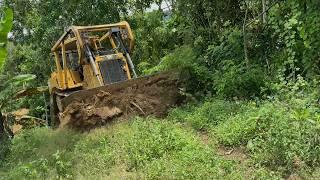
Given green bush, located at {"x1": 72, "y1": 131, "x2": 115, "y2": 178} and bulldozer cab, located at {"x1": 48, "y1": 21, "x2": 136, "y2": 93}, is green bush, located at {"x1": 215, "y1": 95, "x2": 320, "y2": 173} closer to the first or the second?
green bush, located at {"x1": 72, "y1": 131, "x2": 115, "y2": 178}

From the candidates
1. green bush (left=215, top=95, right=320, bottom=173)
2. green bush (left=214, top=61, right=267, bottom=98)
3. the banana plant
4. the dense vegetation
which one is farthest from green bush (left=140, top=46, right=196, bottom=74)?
the banana plant

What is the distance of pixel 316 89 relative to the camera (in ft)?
23.4

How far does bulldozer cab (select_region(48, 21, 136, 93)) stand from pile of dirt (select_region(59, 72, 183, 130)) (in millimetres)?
1395

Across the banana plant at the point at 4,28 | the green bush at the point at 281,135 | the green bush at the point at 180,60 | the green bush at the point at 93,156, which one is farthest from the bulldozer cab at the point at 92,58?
the green bush at the point at 281,135

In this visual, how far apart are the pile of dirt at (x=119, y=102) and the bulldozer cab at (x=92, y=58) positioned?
1.40 metres

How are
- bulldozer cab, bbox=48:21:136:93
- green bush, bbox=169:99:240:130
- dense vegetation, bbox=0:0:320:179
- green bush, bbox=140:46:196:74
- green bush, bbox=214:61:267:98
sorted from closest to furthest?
dense vegetation, bbox=0:0:320:179 < green bush, bbox=169:99:240:130 < green bush, bbox=214:61:267:98 < green bush, bbox=140:46:196:74 < bulldozer cab, bbox=48:21:136:93

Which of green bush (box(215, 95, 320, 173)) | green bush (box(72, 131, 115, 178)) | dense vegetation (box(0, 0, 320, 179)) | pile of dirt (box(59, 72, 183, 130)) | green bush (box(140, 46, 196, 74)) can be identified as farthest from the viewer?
green bush (box(140, 46, 196, 74))

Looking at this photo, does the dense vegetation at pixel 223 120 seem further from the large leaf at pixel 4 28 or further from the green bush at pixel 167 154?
the large leaf at pixel 4 28

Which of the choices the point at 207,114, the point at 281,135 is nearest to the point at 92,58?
the point at 207,114

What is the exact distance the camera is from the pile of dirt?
9633 mm

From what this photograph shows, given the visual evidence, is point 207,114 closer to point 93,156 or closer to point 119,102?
point 119,102

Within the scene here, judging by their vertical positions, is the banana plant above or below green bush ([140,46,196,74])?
above

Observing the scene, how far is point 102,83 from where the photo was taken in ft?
37.0

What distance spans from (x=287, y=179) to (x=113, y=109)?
5.06 meters
